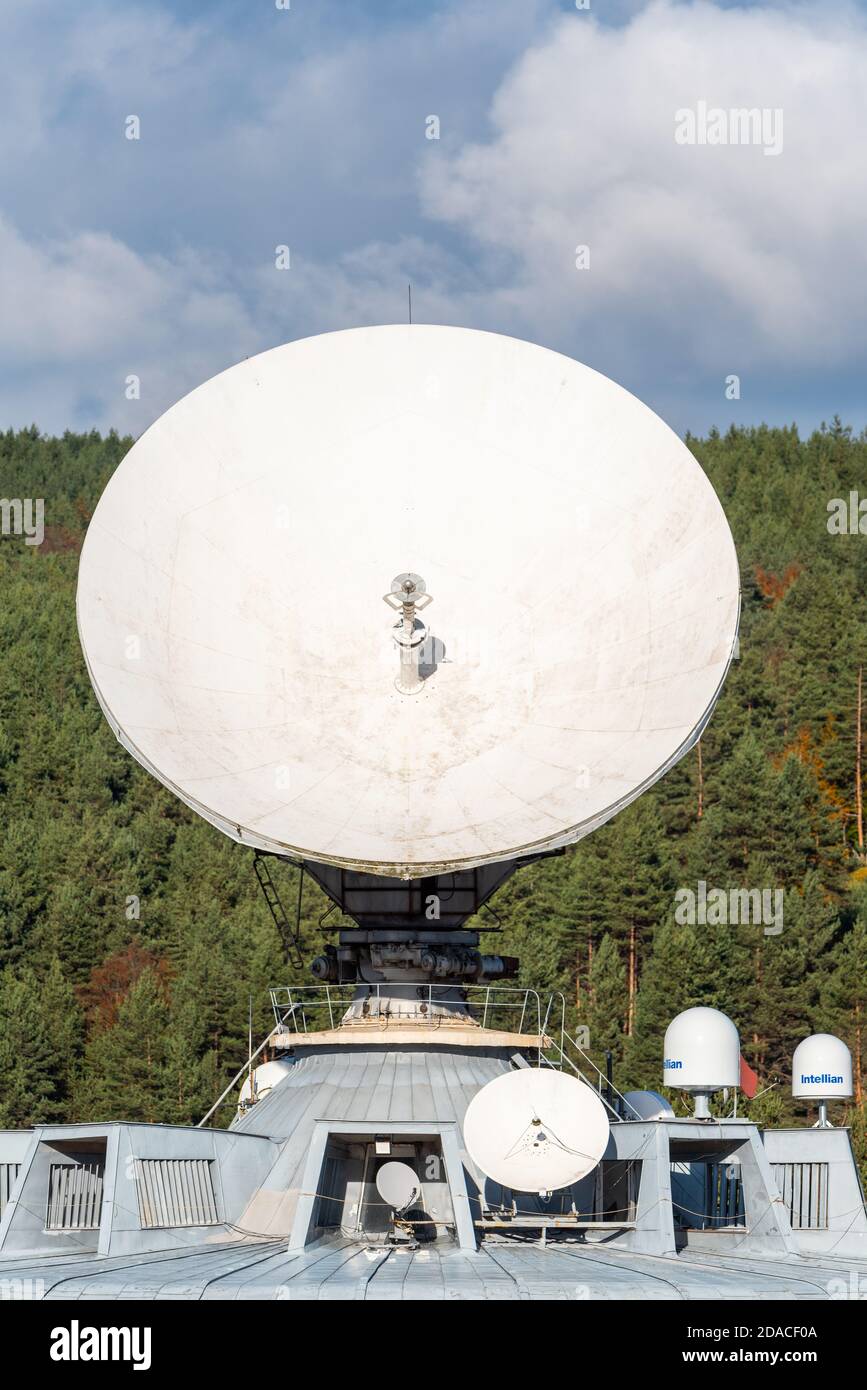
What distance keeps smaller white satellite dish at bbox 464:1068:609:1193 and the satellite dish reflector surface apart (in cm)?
407

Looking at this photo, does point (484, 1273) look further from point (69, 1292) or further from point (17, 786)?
point (17, 786)

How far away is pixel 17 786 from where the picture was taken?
89750 millimetres

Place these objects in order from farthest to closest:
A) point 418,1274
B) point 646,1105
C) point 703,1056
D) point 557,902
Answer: point 557,902, point 646,1105, point 703,1056, point 418,1274

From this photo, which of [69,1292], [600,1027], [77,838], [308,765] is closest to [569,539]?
[308,765]

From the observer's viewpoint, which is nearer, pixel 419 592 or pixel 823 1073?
pixel 419 592

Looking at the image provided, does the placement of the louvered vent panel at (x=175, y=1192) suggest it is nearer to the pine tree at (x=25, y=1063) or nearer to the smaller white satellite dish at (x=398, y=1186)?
the smaller white satellite dish at (x=398, y=1186)

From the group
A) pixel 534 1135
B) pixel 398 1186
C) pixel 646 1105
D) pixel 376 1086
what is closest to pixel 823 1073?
pixel 646 1105

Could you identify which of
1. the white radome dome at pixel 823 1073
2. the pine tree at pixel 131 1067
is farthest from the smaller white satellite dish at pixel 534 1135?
the pine tree at pixel 131 1067

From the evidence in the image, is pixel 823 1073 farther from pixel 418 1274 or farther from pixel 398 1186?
pixel 418 1274

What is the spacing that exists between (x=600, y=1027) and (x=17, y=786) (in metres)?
37.3
